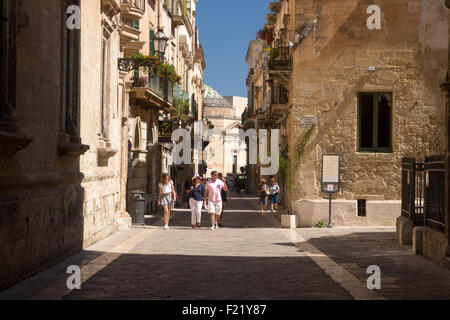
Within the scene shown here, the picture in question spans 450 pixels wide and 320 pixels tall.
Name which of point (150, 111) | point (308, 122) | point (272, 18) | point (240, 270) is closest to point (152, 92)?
point (150, 111)

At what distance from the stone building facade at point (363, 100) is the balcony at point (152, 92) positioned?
616 cm

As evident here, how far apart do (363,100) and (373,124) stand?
78cm

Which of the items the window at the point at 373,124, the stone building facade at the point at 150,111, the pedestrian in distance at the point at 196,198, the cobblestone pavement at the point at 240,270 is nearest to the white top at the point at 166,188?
the pedestrian in distance at the point at 196,198

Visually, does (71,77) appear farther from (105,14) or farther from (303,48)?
(303,48)

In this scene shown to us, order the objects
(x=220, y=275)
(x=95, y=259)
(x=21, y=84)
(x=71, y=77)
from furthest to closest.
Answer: (x=71, y=77) → (x=95, y=259) → (x=220, y=275) → (x=21, y=84)

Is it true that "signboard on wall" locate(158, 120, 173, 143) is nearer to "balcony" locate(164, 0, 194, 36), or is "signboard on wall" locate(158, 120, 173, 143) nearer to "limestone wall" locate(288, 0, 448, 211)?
"balcony" locate(164, 0, 194, 36)

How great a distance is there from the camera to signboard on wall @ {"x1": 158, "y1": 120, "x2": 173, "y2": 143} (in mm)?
29016

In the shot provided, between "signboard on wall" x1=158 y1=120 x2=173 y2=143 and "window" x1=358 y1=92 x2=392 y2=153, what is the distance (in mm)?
11016

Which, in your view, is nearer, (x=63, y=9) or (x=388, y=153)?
(x=63, y=9)

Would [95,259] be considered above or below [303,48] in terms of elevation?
below

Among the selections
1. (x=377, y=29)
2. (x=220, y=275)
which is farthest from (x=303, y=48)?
(x=220, y=275)

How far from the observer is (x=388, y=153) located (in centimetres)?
1989

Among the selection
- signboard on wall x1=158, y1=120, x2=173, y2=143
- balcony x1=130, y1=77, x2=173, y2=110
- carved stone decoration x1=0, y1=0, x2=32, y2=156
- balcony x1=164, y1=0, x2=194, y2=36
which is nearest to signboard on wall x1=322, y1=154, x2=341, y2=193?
balcony x1=130, y1=77, x2=173, y2=110
